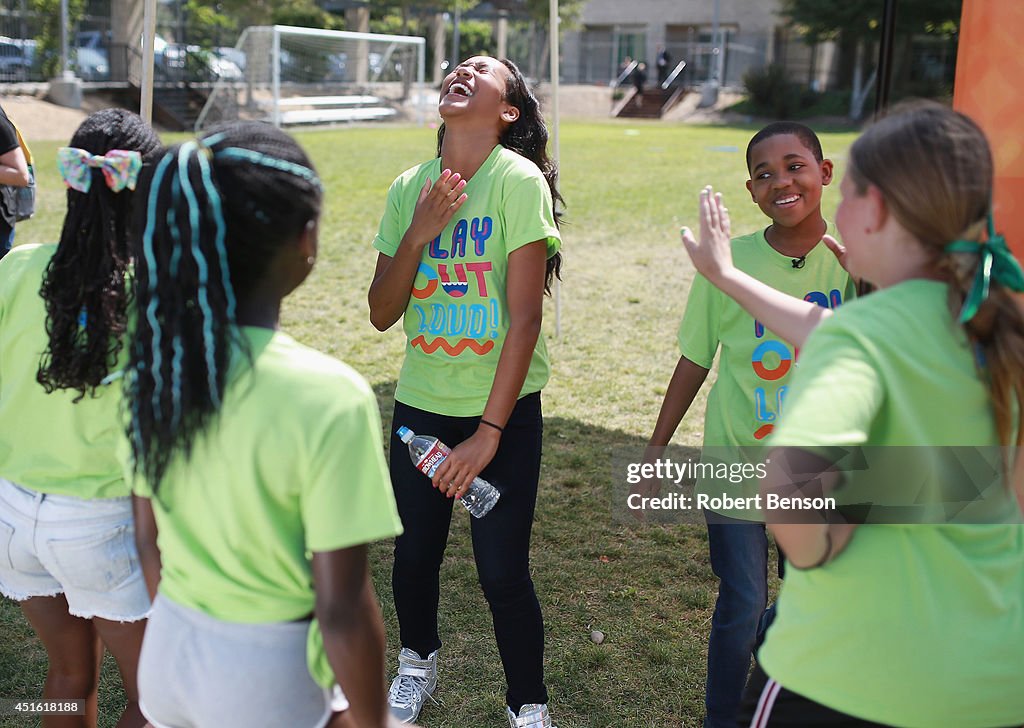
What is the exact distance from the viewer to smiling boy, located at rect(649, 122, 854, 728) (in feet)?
8.74

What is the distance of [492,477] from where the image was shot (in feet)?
9.23

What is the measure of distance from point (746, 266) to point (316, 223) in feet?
4.89

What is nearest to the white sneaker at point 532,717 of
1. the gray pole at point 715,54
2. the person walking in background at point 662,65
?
the person walking in background at point 662,65

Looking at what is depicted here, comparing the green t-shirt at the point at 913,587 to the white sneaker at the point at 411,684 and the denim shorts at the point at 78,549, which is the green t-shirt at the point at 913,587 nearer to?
the denim shorts at the point at 78,549

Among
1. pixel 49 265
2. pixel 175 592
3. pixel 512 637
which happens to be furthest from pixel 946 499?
pixel 49 265

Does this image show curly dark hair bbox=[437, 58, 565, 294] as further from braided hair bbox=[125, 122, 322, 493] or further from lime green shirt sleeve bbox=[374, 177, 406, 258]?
braided hair bbox=[125, 122, 322, 493]

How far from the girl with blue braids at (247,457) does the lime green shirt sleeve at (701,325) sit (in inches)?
54.0

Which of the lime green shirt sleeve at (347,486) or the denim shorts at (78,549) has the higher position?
the lime green shirt sleeve at (347,486)

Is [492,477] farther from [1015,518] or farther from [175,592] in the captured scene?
[1015,518]

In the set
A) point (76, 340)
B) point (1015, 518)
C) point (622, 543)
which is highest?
point (76, 340)

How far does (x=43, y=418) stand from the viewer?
211cm

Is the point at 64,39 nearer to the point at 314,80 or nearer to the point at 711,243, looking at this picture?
the point at 314,80

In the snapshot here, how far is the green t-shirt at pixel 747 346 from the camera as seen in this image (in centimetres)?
268

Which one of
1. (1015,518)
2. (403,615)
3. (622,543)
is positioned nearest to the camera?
(1015,518)
